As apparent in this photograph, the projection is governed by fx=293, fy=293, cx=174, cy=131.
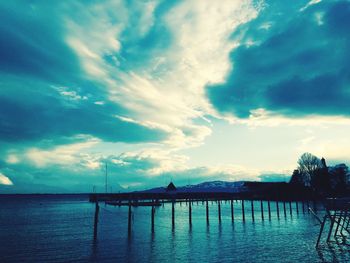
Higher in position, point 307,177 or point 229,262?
point 307,177

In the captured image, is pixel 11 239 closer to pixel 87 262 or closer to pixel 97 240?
pixel 97 240

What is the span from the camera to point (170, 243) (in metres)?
24.8

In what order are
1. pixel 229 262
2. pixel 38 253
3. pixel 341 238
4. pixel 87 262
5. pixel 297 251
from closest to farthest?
pixel 229 262 < pixel 87 262 < pixel 297 251 < pixel 38 253 < pixel 341 238

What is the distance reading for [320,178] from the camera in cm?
9112

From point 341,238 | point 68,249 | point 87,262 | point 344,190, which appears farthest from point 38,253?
point 344,190

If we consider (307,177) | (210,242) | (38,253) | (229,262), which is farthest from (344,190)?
(38,253)

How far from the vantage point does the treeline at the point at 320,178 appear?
8733 cm

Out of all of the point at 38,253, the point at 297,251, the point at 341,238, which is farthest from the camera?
the point at 341,238

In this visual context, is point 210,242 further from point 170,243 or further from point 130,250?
point 130,250

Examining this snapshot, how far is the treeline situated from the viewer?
87.3 m

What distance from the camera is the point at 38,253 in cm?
2234

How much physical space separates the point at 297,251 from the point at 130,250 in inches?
478

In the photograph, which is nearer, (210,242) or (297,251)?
(297,251)

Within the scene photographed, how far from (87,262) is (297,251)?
14303 mm
